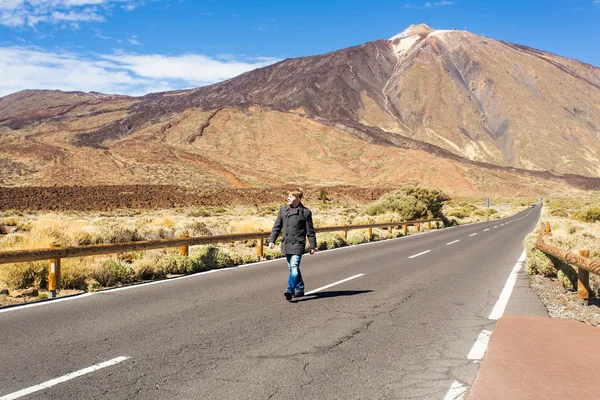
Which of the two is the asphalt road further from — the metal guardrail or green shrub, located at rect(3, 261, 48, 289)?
green shrub, located at rect(3, 261, 48, 289)

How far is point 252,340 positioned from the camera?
6.01 metres

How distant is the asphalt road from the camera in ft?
14.9

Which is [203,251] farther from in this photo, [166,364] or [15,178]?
[15,178]

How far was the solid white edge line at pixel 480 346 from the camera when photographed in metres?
5.48

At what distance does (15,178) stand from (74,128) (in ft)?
217

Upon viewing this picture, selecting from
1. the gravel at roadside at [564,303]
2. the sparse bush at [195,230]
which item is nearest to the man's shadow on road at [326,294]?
the gravel at roadside at [564,303]

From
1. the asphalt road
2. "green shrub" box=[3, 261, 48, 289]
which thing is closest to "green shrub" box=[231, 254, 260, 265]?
the asphalt road

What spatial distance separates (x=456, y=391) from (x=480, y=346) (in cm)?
156

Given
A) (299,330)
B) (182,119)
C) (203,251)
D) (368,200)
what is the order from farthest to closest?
1. (182,119)
2. (368,200)
3. (203,251)
4. (299,330)

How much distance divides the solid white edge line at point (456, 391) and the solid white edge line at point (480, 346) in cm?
86

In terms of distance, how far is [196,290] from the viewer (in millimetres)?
9492

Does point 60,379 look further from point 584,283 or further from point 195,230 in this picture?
point 195,230

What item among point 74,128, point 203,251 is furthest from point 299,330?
point 74,128

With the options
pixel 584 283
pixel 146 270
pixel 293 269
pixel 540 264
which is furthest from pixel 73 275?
pixel 540 264
